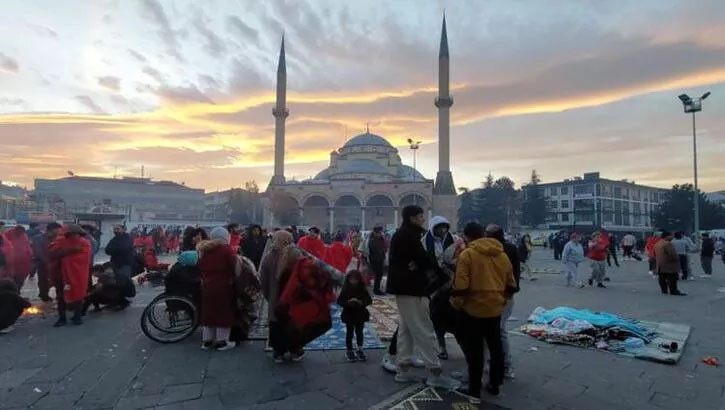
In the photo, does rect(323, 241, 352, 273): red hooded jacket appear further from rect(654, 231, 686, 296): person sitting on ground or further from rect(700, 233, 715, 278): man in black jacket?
rect(700, 233, 715, 278): man in black jacket

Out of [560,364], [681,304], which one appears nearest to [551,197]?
[681,304]

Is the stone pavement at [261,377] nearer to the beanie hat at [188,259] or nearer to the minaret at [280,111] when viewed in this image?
the beanie hat at [188,259]

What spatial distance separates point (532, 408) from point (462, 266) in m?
1.29

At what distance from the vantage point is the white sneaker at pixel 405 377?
13.9ft

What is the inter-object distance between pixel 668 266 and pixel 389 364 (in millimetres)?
8970

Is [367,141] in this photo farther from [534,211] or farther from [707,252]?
[707,252]

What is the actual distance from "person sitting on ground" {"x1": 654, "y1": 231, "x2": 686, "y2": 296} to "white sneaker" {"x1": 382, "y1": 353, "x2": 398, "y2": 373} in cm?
875

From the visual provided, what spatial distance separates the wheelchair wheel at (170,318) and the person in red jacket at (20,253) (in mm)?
3866

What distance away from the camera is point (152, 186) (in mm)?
76875

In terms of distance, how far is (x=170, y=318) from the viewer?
582cm

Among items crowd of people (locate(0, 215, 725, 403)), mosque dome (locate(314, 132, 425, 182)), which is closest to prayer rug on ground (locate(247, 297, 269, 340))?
crowd of people (locate(0, 215, 725, 403))

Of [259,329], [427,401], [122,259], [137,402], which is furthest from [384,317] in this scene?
[122,259]

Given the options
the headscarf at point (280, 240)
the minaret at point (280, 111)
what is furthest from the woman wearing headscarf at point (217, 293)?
the minaret at point (280, 111)

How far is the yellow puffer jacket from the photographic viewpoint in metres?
3.84
